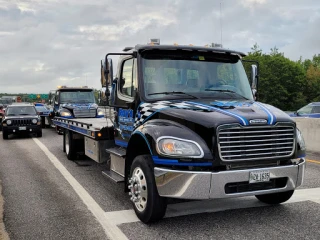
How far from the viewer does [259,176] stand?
4.50m

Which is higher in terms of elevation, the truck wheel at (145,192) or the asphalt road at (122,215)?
the truck wheel at (145,192)

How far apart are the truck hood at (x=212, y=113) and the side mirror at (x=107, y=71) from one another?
76cm

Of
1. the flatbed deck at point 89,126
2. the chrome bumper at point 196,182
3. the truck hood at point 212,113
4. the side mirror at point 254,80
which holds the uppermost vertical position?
the side mirror at point 254,80

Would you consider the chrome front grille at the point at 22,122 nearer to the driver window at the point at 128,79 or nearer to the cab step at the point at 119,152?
the cab step at the point at 119,152

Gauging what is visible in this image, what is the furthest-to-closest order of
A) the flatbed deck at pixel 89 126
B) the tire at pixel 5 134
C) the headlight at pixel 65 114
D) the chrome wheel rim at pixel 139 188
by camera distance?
the headlight at pixel 65 114
the tire at pixel 5 134
the flatbed deck at pixel 89 126
the chrome wheel rim at pixel 139 188

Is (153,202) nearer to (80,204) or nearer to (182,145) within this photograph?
(182,145)

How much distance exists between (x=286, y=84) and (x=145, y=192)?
72.1 m

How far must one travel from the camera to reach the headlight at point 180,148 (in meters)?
4.35

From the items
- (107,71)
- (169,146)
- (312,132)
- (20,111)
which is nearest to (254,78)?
(107,71)

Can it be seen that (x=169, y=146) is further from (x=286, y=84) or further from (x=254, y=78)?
(x=286, y=84)

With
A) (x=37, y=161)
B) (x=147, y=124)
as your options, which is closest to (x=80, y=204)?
(x=147, y=124)

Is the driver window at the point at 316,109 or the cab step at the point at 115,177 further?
the driver window at the point at 316,109

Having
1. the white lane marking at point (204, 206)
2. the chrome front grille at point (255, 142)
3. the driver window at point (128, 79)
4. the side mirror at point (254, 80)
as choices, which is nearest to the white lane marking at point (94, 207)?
the white lane marking at point (204, 206)

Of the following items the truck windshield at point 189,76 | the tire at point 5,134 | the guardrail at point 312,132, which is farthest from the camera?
the tire at point 5,134
